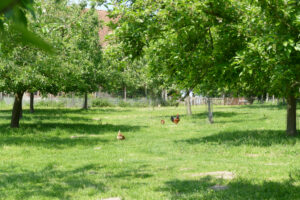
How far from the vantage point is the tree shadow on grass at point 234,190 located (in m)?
6.27

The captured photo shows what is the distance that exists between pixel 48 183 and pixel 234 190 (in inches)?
154

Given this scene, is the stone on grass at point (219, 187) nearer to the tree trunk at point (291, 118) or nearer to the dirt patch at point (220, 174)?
the dirt patch at point (220, 174)

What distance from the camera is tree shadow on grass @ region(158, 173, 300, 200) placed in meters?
6.27

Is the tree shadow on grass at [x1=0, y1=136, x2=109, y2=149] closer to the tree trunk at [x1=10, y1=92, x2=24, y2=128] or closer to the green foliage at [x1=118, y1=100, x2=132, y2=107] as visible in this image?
the tree trunk at [x1=10, y1=92, x2=24, y2=128]

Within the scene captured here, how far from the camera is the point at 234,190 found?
6668 mm

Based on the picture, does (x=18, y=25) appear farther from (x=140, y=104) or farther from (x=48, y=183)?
(x=140, y=104)

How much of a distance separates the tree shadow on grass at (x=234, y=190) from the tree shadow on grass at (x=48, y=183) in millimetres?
1515

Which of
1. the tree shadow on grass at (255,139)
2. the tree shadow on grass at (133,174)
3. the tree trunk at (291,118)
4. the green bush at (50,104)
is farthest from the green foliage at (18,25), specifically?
the green bush at (50,104)

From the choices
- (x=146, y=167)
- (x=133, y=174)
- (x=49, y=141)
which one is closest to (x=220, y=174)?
(x=133, y=174)

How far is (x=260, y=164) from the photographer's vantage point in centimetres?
960

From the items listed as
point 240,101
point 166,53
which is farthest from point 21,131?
point 240,101

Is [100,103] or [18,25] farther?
[100,103]

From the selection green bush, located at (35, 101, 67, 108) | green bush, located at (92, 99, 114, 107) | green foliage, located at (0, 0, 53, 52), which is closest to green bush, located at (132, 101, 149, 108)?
green bush, located at (92, 99, 114, 107)

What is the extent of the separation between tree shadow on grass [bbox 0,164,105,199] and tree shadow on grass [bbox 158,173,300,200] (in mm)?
1515
